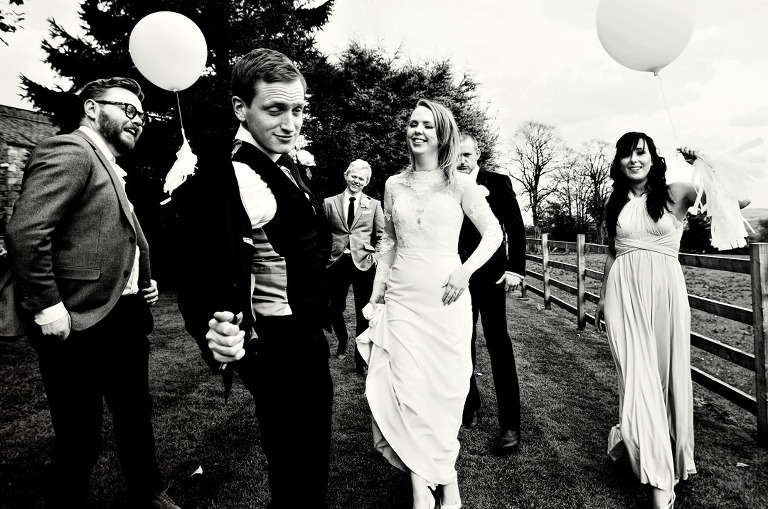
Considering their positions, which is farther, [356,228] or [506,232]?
[356,228]

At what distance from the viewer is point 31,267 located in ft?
6.46

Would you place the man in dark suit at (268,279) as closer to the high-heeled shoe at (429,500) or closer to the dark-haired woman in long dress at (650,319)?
the high-heeled shoe at (429,500)

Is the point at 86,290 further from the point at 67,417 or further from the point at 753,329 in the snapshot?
the point at 753,329

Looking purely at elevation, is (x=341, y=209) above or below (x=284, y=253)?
above

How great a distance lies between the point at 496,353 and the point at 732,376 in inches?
159

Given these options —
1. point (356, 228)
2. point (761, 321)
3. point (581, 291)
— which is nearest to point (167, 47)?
Answer: point (356, 228)

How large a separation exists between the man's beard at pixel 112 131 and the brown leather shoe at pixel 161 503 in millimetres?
1925

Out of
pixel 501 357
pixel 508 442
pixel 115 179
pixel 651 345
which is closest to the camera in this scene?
pixel 115 179

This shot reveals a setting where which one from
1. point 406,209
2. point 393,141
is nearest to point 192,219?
point 406,209

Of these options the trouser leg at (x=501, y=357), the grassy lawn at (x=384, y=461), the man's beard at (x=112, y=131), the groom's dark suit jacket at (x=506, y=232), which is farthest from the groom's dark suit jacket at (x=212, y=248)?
the trouser leg at (x=501, y=357)

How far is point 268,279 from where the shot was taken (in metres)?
1.57

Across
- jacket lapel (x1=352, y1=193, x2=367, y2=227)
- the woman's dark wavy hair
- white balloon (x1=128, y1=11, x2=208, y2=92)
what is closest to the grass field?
the woman's dark wavy hair

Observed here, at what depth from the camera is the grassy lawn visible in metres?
2.79

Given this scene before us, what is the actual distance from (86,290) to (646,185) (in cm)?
335
